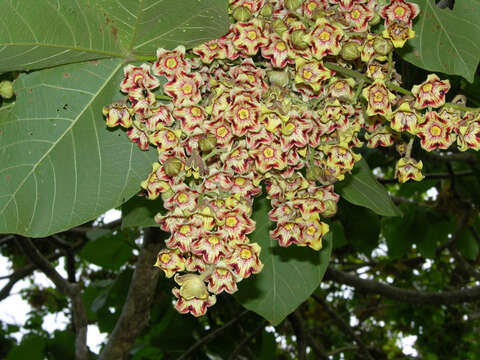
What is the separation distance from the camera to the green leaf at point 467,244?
3.97 m

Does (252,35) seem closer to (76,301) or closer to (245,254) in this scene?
(245,254)

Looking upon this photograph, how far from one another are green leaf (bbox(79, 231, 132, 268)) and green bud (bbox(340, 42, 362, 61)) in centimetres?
261

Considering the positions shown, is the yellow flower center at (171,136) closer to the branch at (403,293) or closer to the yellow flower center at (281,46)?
the yellow flower center at (281,46)

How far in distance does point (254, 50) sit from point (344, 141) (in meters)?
0.24

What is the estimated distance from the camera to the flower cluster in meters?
0.99

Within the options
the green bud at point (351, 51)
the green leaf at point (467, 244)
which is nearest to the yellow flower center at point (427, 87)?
the green bud at point (351, 51)

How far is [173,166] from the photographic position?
1011 millimetres

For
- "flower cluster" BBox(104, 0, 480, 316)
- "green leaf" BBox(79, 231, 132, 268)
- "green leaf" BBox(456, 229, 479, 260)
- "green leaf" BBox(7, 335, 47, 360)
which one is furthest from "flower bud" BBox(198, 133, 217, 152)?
"green leaf" BBox(456, 229, 479, 260)

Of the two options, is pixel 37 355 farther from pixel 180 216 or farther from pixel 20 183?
pixel 180 216

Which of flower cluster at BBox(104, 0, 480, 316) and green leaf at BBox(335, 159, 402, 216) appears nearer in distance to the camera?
flower cluster at BBox(104, 0, 480, 316)

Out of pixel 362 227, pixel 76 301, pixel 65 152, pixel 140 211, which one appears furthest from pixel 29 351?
pixel 65 152

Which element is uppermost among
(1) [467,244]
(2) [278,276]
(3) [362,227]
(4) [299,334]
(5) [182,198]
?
(5) [182,198]

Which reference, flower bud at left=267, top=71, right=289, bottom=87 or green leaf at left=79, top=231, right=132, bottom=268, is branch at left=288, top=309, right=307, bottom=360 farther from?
flower bud at left=267, top=71, right=289, bottom=87

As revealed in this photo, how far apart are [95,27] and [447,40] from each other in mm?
827
